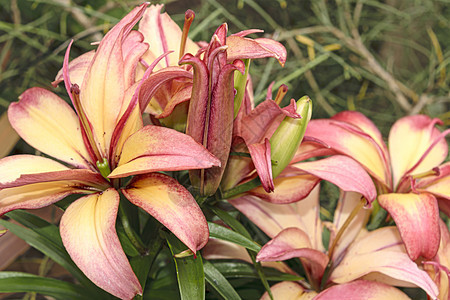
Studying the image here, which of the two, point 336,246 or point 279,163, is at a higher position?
point 279,163

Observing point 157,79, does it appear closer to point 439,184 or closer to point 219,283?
point 219,283

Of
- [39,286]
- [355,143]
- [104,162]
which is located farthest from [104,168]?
[355,143]

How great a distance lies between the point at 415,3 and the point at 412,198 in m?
0.61

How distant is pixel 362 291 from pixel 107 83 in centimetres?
24

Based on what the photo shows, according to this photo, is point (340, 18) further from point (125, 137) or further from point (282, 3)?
point (125, 137)

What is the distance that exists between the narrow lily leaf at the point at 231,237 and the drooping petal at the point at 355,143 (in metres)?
0.11

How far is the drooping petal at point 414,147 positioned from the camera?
0.43 meters

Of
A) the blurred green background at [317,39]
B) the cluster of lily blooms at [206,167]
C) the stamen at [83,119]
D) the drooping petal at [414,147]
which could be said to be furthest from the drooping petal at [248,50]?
the blurred green background at [317,39]

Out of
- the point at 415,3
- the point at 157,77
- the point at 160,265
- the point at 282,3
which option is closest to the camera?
the point at 157,77

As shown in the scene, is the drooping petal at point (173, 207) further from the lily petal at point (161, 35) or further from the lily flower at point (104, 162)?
the lily petal at point (161, 35)

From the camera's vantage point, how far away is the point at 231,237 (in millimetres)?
339

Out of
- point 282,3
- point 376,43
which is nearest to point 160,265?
point 282,3

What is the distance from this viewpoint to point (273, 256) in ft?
1.07

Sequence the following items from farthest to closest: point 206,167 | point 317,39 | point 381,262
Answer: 1. point 317,39
2. point 381,262
3. point 206,167
